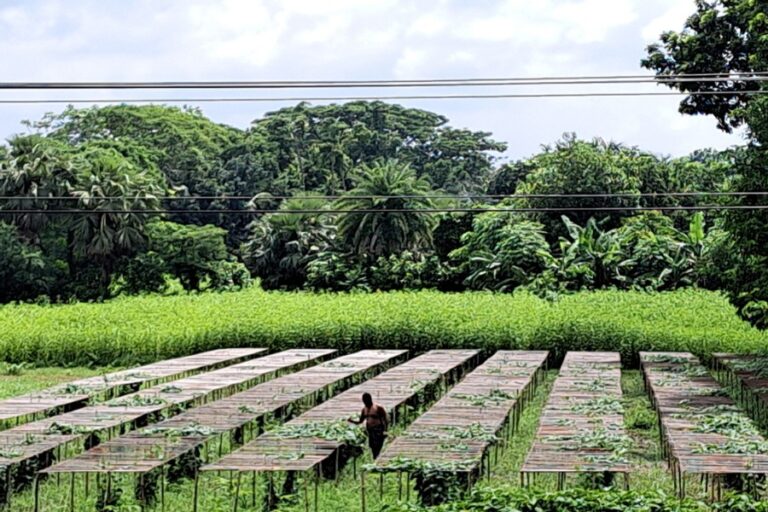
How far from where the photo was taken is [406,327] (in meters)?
29.5

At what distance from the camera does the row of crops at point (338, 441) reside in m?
12.1

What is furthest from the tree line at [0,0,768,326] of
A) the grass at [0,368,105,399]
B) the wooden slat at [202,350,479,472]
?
the wooden slat at [202,350,479,472]

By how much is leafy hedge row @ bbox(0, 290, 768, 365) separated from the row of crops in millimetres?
5532

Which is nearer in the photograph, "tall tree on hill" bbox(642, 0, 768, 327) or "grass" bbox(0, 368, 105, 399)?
"tall tree on hill" bbox(642, 0, 768, 327)

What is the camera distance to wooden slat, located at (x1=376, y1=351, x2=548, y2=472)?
40.8 feet

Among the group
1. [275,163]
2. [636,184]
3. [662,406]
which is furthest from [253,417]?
[275,163]

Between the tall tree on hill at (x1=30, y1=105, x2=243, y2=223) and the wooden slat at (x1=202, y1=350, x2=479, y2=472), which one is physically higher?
the tall tree on hill at (x1=30, y1=105, x2=243, y2=223)

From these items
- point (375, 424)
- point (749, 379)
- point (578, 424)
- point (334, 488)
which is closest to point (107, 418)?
point (334, 488)

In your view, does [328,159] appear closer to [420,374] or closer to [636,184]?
[636,184]

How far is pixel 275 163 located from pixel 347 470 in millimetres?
42318

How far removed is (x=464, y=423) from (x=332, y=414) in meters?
2.18

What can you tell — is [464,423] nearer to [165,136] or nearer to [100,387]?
[100,387]

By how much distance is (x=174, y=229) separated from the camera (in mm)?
44594

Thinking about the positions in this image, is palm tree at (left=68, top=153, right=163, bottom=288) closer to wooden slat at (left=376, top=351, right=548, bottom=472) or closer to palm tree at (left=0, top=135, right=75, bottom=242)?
palm tree at (left=0, top=135, right=75, bottom=242)
